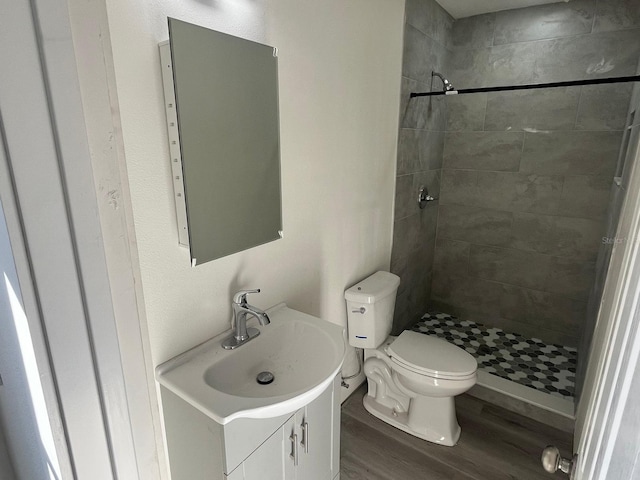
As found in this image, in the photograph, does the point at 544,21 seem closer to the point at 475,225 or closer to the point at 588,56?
the point at 588,56

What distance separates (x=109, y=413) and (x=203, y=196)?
2.08 feet

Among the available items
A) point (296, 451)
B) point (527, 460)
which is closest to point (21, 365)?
point (296, 451)

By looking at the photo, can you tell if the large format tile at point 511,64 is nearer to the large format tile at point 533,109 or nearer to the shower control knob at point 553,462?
the large format tile at point 533,109

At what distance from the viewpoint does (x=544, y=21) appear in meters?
2.43

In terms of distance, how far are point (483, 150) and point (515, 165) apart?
0.25 metres

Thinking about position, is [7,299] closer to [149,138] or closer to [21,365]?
[21,365]

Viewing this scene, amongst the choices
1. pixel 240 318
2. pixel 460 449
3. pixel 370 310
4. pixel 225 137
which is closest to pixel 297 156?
pixel 225 137

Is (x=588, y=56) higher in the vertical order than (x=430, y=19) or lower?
lower

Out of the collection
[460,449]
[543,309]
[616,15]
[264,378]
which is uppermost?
[616,15]

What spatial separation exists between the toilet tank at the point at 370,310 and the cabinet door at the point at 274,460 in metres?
0.82

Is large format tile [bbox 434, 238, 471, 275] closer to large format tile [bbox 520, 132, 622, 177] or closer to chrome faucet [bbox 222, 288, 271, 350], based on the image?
large format tile [bbox 520, 132, 622, 177]

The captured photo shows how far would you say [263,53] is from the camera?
1.21 metres

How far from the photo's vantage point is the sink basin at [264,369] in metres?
0.98

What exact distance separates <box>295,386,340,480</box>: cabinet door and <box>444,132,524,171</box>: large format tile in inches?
86.0
